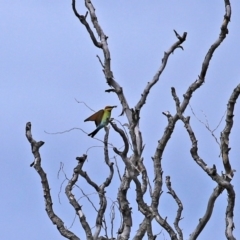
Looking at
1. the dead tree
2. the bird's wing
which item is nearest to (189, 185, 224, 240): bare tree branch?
the dead tree

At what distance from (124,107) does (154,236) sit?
1.80 metres

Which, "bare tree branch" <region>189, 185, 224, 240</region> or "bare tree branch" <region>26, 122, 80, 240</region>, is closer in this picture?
"bare tree branch" <region>189, 185, 224, 240</region>

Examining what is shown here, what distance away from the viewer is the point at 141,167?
7957 mm

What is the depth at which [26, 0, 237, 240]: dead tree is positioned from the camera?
7.33m

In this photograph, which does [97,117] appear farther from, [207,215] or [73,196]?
[207,215]

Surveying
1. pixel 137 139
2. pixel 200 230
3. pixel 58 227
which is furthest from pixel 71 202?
pixel 200 230

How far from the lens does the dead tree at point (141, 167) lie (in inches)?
289

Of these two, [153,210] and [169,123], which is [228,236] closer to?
[153,210]

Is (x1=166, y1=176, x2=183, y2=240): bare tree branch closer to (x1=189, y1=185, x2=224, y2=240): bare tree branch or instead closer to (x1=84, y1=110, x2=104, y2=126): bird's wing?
(x1=189, y1=185, x2=224, y2=240): bare tree branch

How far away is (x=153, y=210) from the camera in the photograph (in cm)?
763

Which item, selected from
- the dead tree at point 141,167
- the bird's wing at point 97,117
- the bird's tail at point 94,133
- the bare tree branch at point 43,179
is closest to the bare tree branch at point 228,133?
the dead tree at point 141,167

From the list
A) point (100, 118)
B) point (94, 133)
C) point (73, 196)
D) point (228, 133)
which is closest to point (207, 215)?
point (228, 133)

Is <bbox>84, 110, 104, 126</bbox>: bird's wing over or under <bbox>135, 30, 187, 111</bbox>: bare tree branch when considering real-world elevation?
over

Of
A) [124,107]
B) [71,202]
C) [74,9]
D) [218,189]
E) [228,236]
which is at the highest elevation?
[74,9]
